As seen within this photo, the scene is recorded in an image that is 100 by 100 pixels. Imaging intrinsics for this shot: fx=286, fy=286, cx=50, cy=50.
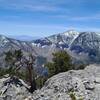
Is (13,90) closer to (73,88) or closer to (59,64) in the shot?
(73,88)

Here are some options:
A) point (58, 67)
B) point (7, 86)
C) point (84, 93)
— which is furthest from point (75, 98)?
point (58, 67)

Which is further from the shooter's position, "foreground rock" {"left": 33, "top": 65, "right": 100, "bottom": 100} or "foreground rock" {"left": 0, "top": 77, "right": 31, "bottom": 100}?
"foreground rock" {"left": 0, "top": 77, "right": 31, "bottom": 100}

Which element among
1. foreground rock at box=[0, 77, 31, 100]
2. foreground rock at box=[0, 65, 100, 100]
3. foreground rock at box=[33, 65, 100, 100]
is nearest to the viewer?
foreground rock at box=[33, 65, 100, 100]

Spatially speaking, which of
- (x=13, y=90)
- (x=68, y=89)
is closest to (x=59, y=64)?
(x=13, y=90)

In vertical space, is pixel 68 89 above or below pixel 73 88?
below

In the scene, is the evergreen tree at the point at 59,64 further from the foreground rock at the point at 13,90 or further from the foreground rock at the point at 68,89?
the foreground rock at the point at 68,89

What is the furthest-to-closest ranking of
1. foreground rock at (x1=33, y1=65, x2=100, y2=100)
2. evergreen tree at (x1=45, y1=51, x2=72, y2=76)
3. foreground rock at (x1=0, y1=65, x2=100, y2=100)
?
evergreen tree at (x1=45, y1=51, x2=72, y2=76) < foreground rock at (x1=0, y1=65, x2=100, y2=100) < foreground rock at (x1=33, y1=65, x2=100, y2=100)

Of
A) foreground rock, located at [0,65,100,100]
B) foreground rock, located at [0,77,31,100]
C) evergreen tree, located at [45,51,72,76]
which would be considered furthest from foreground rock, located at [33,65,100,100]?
evergreen tree, located at [45,51,72,76]

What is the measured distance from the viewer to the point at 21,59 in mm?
67188

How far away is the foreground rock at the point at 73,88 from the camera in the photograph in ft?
151

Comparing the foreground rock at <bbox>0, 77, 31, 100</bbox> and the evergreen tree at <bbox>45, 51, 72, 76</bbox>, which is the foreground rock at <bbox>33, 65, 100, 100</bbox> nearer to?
the foreground rock at <bbox>0, 77, 31, 100</bbox>

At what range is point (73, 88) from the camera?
159 feet

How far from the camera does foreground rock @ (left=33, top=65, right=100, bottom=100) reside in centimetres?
4611

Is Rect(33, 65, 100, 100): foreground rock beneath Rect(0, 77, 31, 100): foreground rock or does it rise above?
above
